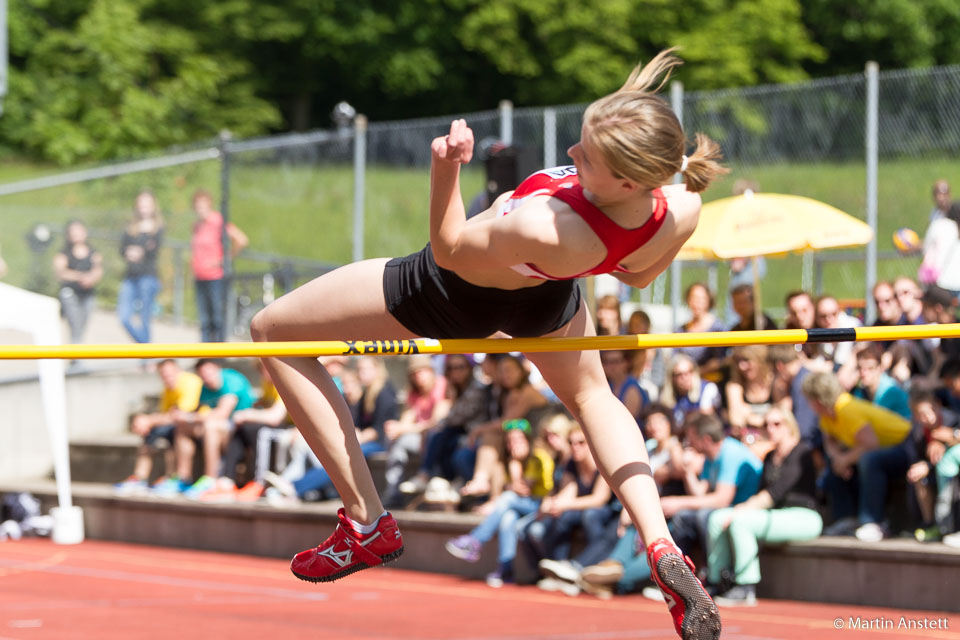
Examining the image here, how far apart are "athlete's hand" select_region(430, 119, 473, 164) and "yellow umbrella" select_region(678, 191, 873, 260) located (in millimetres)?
5610

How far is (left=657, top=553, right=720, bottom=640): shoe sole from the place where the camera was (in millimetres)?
3984

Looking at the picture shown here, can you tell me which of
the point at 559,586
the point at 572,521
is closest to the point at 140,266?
the point at 572,521

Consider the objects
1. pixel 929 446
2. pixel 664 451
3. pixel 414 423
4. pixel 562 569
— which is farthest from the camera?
pixel 414 423

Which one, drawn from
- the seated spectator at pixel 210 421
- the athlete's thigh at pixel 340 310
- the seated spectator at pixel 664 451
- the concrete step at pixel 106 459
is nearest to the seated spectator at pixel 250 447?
the seated spectator at pixel 210 421

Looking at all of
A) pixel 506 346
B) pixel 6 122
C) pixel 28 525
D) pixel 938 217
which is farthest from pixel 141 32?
pixel 506 346

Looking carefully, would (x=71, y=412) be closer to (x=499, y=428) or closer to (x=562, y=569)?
(x=499, y=428)

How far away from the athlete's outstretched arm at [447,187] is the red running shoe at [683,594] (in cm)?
A: 105

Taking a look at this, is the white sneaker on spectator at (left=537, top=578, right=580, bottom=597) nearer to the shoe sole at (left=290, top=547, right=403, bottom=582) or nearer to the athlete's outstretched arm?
the shoe sole at (left=290, top=547, right=403, bottom=582)

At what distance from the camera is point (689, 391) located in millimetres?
8812

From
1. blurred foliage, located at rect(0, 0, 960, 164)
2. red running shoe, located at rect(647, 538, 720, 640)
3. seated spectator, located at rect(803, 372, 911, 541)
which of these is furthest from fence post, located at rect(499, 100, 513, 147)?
blurred foliage, located at rect(0, 0, 960, 164)

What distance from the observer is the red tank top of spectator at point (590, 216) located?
3801 mm

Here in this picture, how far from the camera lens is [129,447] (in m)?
12.2

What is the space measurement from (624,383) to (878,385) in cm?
155

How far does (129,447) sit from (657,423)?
567 cm
